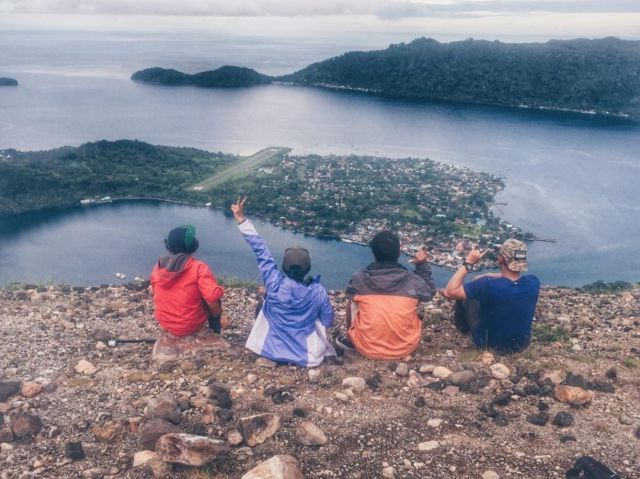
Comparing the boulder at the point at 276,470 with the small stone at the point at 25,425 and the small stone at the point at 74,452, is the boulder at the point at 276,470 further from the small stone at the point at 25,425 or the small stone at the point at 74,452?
the small stone at the point at 25,425

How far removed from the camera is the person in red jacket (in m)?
5.09

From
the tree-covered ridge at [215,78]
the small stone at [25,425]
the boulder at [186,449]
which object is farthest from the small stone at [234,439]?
the tree-covered ridge at [215,78]

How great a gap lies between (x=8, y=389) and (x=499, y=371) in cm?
441

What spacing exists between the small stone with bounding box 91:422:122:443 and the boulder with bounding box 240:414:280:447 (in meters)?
0.98

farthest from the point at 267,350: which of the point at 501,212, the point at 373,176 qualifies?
the point at 373,176

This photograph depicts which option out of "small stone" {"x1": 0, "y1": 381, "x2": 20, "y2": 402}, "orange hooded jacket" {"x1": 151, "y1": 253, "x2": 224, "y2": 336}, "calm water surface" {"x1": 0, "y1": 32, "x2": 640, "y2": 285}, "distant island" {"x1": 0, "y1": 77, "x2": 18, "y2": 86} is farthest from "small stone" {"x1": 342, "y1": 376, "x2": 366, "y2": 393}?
"distant island" {"x1": 0, "y1": 77, "x2": 18, "y2": 86}

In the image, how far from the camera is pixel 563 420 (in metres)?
4.09

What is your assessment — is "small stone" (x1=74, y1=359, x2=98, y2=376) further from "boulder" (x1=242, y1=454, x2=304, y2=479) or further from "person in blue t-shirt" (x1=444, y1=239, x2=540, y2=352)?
"person in blue t-shirt" (x1=444, y1=239, x2=540, y2=352)

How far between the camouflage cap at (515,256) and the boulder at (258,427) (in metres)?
2.54

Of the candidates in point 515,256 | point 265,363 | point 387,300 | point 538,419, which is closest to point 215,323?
point 265,363

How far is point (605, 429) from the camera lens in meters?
4.03

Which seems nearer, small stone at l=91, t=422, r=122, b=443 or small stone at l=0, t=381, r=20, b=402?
small stone at l=91, t=422, r=122, b=443

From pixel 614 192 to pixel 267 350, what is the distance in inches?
1461

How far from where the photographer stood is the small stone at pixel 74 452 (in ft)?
12.5
